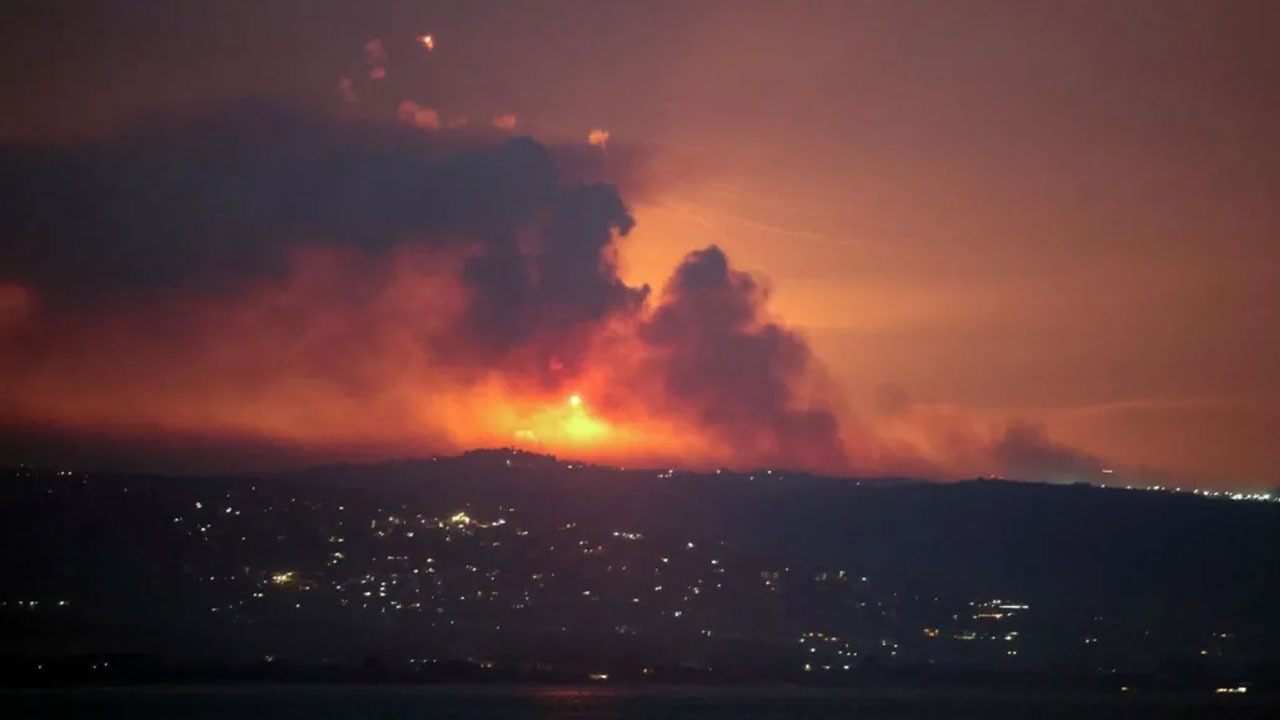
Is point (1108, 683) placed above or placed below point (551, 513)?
below

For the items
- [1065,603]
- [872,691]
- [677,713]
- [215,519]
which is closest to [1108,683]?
[1065,603]

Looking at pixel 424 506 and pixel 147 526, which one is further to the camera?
pixel 424 506

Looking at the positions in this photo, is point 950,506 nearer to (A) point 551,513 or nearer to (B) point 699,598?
(B) point 699,598
